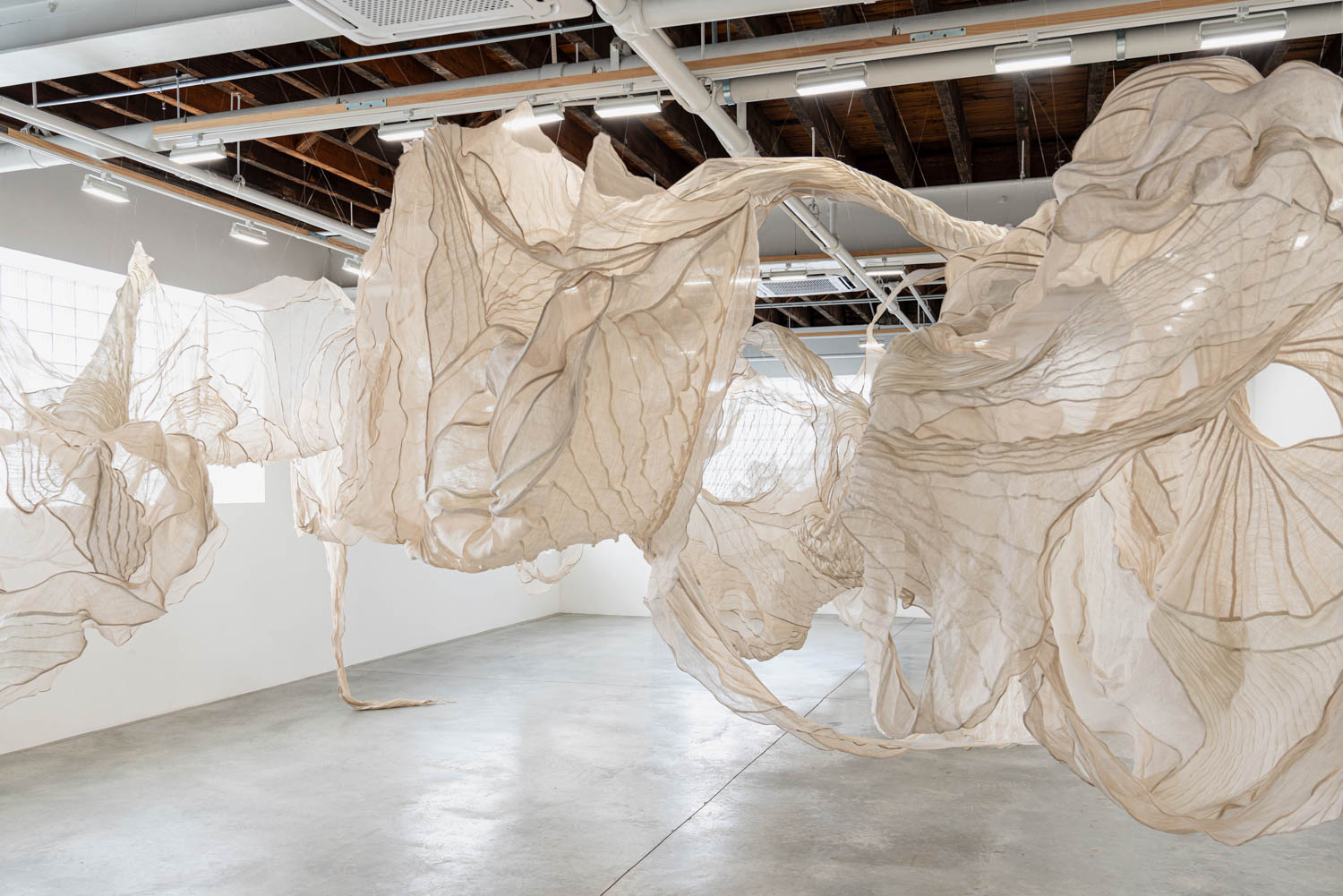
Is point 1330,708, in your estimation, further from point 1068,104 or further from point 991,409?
point 1068,104

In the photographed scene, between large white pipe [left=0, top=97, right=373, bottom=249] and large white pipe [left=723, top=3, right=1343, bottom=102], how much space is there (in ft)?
6.73

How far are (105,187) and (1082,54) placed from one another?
5346 millimetres

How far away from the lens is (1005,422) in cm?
106

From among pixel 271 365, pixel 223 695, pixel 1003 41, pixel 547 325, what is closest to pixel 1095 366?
pixel 547 325

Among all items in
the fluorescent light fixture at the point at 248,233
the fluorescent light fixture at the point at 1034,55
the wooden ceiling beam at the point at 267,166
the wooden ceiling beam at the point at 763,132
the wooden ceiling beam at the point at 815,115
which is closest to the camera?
the fluorescent light fixture at the point at 1034,55

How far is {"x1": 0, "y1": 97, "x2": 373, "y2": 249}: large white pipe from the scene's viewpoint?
207 inches

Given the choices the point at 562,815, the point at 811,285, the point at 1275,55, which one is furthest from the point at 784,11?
the point at 811,285

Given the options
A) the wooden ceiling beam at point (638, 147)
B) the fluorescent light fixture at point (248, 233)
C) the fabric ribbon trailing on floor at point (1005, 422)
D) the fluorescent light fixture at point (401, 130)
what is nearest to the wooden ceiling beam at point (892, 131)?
the wooden ceiling beam at point (638, 147)

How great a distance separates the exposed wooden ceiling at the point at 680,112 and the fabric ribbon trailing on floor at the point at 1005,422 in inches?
143

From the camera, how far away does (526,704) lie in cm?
772

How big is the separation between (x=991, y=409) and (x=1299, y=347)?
418 mm

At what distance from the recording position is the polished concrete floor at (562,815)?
4348 millimetres

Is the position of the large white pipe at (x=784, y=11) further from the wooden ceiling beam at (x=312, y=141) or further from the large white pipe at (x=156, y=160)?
the wooden ceiling beam at (x=312, y=141)

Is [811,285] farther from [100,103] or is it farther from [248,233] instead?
[100,103]
